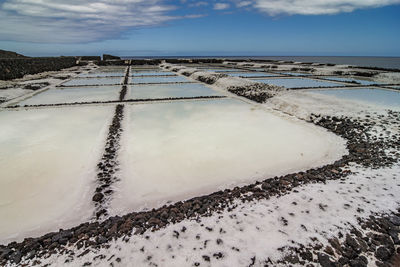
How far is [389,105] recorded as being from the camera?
42.5 feet

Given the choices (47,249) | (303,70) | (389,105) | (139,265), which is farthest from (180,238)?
(303,70)

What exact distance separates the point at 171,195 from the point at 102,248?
1.87 meters

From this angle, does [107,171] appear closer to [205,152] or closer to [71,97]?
[205,152]

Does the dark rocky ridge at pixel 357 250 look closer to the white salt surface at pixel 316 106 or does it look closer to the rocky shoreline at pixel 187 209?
the rocky shoreline at pixel 187 209

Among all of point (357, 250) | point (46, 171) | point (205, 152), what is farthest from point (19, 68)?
point (357, 250)

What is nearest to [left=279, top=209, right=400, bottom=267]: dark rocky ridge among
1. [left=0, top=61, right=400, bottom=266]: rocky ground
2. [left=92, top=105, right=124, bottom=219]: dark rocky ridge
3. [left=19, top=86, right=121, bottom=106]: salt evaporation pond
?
[left=0, top=61, right=400, bottom=266]: rocky ground

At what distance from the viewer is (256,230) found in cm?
397

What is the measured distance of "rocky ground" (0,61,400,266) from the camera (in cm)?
346

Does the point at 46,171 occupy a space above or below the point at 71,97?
below

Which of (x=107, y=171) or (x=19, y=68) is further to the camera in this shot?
(x=19, y=68)

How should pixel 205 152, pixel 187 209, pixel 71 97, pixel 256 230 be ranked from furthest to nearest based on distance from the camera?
pixel 71 97, pixel 205 152, pixel 187 209, pixel 256 230

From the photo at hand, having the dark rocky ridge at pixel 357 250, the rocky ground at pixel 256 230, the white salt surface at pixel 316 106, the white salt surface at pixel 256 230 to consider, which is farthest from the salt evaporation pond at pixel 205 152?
the dark rocky ridge at pixel 357 250

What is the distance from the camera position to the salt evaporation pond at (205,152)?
5531 millimetres

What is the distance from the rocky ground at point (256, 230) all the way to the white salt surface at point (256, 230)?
0.02 meters
